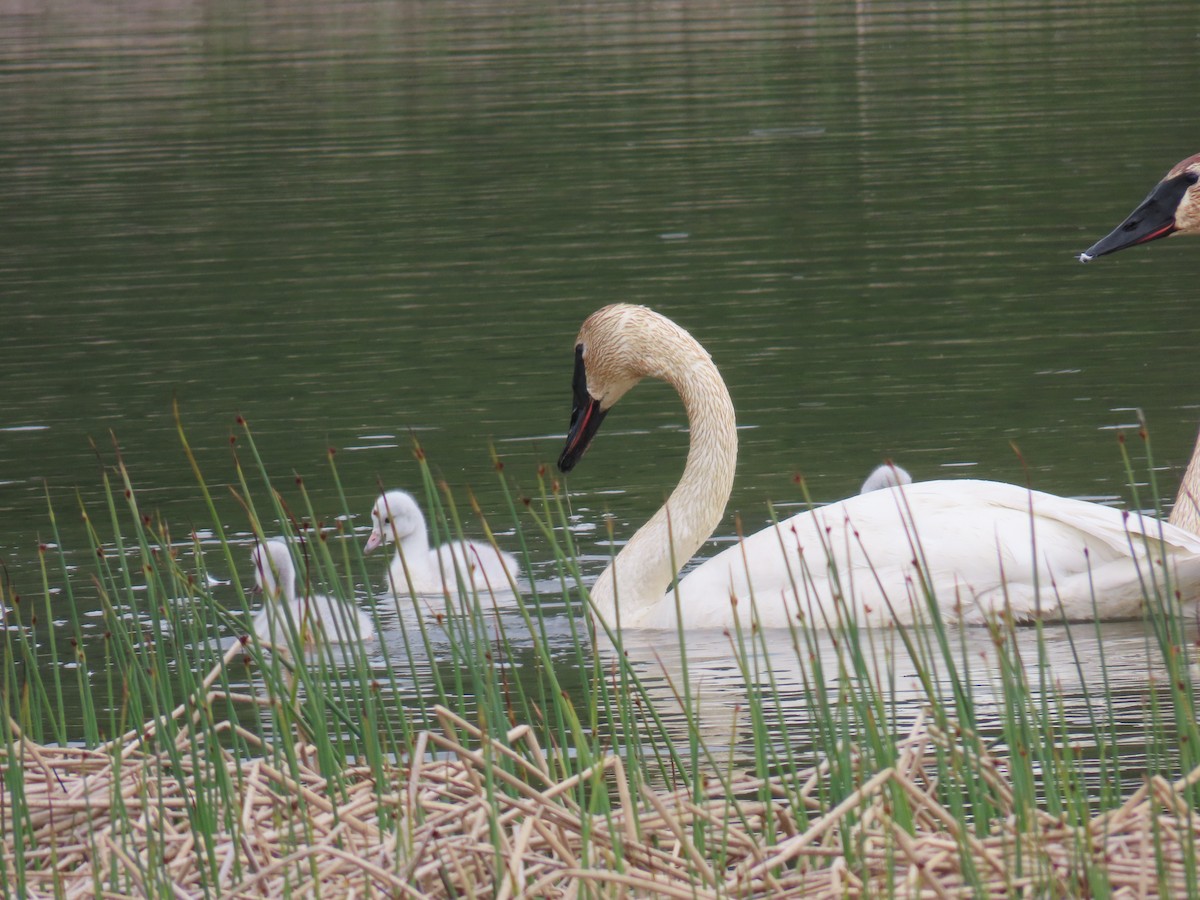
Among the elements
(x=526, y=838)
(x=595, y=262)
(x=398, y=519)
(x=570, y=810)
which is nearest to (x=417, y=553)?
(x=398, y=519)

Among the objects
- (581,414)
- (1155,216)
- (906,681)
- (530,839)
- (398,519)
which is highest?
(1155,216)

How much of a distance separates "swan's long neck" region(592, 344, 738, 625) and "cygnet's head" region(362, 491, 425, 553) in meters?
0.94

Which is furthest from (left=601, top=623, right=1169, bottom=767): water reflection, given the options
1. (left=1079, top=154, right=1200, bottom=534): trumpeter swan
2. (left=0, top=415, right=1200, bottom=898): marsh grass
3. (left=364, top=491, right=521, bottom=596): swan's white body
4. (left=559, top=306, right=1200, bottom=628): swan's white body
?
(left=1079, top=154, right=1200, bottom=534): trumpeter swan

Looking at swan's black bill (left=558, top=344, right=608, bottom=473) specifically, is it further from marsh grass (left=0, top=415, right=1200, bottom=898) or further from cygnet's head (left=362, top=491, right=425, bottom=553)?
marsh grass (left=0, top=415, right=1200, bottom=898)

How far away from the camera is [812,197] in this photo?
18203 mm

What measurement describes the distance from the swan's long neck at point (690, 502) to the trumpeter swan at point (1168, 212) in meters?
1.65

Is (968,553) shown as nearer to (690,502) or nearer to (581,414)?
(690,502)

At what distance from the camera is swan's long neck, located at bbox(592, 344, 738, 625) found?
8016mm

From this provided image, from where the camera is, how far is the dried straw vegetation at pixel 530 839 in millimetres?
3885

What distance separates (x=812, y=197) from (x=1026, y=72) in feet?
29.7

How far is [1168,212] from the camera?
8.84 meters

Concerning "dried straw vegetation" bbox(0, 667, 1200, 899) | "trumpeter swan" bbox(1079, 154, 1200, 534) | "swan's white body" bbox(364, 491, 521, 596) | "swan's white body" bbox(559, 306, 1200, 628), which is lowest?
"dried straw vegetation" bbox(0, 667, 1200, 899)

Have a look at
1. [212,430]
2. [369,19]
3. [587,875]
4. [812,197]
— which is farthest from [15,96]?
[587,875]

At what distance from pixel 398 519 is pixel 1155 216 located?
335 cm
